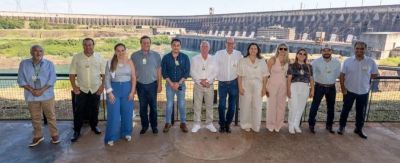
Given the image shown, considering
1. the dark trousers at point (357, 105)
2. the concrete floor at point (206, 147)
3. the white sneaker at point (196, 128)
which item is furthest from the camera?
the white sneaker at point (196, 128)

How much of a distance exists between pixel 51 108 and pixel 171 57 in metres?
1.84

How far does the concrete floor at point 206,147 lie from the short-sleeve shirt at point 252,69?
0.95 metres

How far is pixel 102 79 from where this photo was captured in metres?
4.32

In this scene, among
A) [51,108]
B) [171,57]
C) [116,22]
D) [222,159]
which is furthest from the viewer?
[116,22]

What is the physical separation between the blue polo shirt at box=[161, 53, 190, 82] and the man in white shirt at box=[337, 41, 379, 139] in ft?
8.30

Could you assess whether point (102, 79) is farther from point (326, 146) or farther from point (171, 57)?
point (326, 146)

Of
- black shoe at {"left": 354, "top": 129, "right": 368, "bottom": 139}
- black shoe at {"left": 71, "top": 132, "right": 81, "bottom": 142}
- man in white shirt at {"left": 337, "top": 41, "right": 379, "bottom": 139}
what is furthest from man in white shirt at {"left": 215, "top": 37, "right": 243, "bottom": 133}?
black shoe at {"left": 71, "top": 132, "right": 81, "bottom": 142}

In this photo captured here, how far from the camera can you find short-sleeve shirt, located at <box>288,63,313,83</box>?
4492mm

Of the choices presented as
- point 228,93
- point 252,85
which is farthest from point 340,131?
point 228,93

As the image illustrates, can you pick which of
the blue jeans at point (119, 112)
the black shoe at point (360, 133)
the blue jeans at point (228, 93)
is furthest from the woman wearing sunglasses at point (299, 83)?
the blue jeans at point (119, 112)

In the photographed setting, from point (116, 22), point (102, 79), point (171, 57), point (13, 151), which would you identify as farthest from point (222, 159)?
point (116, 22)

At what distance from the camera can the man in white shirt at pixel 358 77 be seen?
14.7 feet

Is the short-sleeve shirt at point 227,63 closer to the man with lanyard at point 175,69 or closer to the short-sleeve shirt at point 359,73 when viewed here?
the man with lanyard at point 175,69

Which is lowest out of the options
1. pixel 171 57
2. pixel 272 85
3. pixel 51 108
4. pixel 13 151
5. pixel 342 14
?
pixel 13 151
